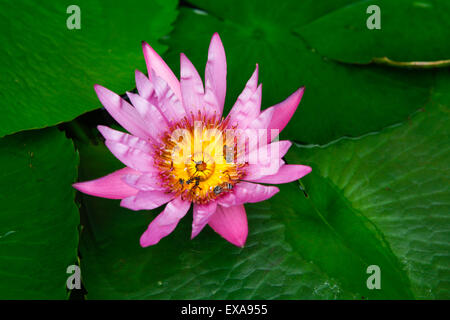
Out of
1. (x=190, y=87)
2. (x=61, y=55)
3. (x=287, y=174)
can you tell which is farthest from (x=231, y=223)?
(x=61, y=55)

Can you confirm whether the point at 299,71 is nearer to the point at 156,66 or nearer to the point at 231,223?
the point at 156,66

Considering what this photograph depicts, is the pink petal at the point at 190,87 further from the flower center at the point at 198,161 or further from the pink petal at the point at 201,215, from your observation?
the pink petal at the point at 201,215

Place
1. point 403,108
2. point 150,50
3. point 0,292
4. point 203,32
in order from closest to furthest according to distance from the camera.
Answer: point 0,292
point 150,50
point 403,108
point 203,32

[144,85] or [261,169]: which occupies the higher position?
[144,85]

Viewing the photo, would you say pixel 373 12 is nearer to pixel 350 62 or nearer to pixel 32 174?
pixel 350 62

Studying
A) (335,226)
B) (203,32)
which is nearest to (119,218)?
(335,226)

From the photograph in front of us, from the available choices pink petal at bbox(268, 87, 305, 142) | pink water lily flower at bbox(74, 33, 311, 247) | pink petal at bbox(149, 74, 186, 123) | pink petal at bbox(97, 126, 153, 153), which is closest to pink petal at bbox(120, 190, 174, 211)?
pink water lily flower at bbox(74, 33, 311, 247)
